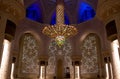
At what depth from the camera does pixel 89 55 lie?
13.5 meters

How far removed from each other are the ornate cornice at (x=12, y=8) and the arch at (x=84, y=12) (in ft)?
27.8

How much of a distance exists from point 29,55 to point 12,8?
745 centimetres

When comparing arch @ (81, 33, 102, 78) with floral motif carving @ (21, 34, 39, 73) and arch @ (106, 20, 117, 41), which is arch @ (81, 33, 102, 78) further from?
arch @ (106, 20, 117, 41)

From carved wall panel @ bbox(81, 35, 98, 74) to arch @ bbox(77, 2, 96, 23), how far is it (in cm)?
175

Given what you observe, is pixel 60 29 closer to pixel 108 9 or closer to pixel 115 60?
pixel 108 9

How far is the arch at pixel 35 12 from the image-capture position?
14.5 m

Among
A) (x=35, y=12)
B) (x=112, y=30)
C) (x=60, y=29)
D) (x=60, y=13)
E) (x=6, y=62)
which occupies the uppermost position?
(x=35, y=12)

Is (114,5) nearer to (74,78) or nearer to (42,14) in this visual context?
(74,78)

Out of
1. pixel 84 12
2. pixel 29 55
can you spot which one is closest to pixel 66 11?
pixel 84 12

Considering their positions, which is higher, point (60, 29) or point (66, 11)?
point (66, 11)

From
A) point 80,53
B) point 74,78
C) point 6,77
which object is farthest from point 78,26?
point 6,77

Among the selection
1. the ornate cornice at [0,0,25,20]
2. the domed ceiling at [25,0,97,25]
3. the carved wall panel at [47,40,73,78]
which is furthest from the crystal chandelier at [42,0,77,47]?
the domed ceiling at [25,0,97,25]

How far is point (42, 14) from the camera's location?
14.8 metres

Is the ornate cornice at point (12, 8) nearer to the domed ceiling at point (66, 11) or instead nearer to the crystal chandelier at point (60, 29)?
the crystal chandelier at point (60, 29)
